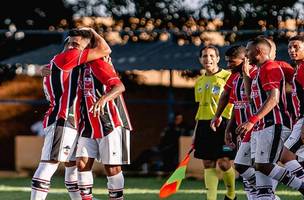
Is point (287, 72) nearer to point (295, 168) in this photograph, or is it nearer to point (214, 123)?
point (295, 168)

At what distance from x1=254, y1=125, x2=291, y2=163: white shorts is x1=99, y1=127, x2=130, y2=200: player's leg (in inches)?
52.8

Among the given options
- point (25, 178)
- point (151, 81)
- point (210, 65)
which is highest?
point (210, 65)

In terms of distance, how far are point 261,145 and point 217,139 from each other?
210 centimetres

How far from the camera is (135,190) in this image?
14.7m

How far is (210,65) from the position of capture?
37.3 ft

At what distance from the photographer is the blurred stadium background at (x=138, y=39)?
805 inches

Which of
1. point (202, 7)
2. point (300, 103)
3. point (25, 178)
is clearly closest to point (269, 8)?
point (202, 7)

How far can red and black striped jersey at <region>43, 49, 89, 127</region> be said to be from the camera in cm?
917

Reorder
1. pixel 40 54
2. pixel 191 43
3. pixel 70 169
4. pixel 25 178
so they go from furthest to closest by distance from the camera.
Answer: pixel 191 43
pixel 40 54
pixel 25 178
pixel 70 169

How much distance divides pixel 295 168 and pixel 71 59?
105 inches

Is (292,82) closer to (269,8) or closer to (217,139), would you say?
(217,139)

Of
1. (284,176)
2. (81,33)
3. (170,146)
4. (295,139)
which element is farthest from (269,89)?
(170,146)

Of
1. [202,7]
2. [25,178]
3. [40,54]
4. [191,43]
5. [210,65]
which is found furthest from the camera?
[202,7]

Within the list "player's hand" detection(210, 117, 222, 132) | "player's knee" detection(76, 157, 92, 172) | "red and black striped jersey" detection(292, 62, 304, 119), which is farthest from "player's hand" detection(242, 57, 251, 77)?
"player's knee" detection(76, 157, 92, 172)
